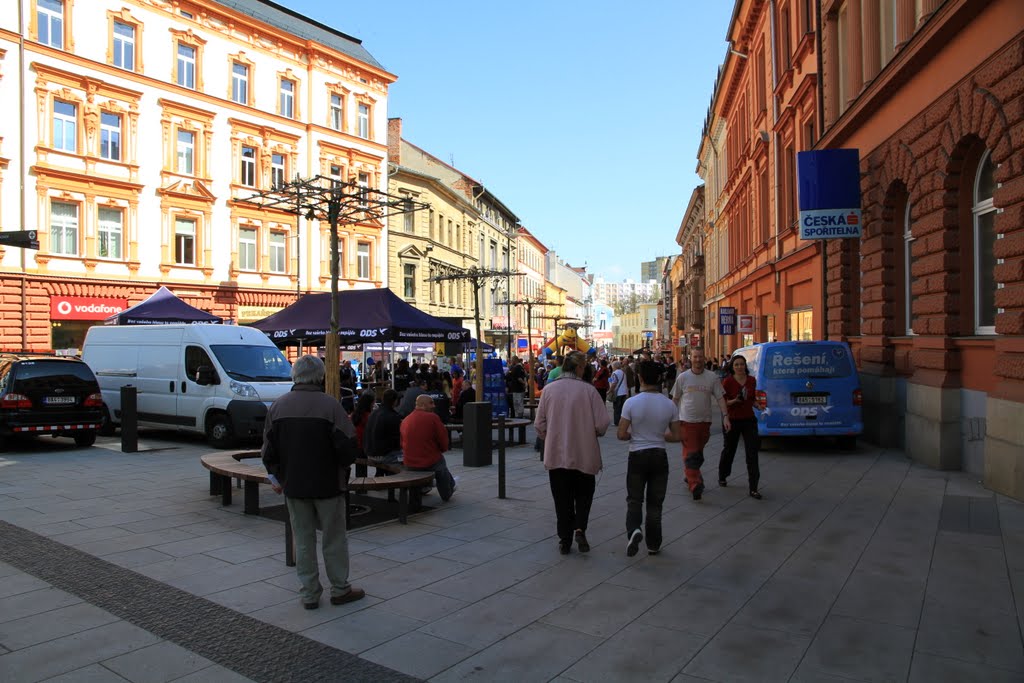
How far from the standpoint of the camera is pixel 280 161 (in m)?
36.3

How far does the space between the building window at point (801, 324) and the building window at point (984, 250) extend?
31.4 feet

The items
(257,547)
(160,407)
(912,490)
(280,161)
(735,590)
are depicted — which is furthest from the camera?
(280,161)

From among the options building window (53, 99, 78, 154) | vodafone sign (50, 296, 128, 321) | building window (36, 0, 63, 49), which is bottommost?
vodafone sign (50, 296, 128, 321)

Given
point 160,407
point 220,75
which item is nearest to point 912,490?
point 160,407

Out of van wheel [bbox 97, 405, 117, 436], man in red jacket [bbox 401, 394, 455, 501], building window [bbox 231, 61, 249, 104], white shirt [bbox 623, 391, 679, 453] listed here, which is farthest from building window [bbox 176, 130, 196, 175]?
white shirt [bbox 623, 391, 679, 453]

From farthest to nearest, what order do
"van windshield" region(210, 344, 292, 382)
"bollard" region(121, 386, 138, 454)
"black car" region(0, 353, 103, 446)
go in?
"van windshield" region(210, 344, 292, 382) → "bollard" region(121, 386, 138, 454) → "black car" region(0, 353, 103, 446)

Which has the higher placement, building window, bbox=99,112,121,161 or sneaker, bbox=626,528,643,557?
building window, bbox=99,112,121,161

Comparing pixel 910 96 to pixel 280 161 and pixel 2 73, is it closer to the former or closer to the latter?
pixel 2 73

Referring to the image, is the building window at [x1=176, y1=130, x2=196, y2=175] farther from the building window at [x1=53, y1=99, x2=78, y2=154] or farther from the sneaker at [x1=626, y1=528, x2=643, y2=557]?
the sneaker at [x1=626, y1=528, x2=643, y2=557]

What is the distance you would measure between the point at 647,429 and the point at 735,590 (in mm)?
1520

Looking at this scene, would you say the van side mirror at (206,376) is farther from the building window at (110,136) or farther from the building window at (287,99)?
the building window at (287,99)

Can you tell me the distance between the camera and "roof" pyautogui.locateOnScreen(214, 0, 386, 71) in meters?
34.8

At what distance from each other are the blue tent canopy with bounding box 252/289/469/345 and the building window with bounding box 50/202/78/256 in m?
15.3

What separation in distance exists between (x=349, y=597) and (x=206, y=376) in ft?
35.4
